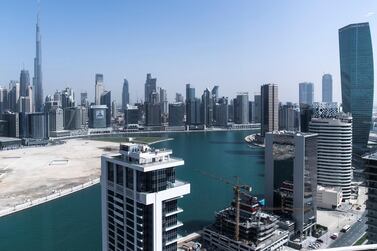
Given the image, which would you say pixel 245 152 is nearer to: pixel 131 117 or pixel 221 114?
pixel 221 114

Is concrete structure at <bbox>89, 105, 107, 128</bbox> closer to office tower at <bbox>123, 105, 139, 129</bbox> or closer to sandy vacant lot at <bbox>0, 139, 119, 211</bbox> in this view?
office tower at <bbox>123, 105, 139, 129</bbox>


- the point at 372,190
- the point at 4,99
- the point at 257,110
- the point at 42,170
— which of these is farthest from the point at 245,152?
the point at 4,99

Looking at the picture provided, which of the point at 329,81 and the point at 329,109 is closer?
the point at 329,109

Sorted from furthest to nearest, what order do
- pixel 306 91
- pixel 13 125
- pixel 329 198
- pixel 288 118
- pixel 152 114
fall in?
pixel 306 91 < pixel 152 114 < pixel 288 118 < pixel 13 125 < pixel 329 198

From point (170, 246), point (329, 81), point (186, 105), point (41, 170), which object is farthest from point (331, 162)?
point (329, 81)

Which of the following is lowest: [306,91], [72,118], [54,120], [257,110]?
[54,120]

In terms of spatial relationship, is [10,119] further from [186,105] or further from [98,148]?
[186,105]

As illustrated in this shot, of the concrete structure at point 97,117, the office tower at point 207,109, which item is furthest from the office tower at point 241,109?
the concrete structure at point 97,117
